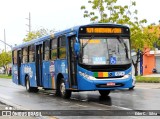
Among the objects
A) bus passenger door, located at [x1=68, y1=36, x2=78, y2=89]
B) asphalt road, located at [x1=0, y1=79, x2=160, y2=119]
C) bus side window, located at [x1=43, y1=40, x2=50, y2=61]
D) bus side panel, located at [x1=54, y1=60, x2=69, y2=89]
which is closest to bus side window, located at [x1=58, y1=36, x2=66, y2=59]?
bus side panel, located at [x1=54, y1=60, x2=69, y2=89]

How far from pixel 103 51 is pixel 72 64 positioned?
153 centimetres

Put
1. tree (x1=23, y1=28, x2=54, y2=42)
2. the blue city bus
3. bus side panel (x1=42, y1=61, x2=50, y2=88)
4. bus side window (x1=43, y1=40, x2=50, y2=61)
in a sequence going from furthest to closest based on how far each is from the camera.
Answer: tree (x1=23, y1=28, x2=54, y2=42) → bus side panel (x1=42, y1=61, x2=50, y2=88) → bus side window (x1=43, y1=40, x2=50, y2=61) → the blue city bus

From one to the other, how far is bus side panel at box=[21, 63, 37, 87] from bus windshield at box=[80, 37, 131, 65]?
24.3 ft

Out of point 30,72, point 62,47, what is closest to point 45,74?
point 30,72

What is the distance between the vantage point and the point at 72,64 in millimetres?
17531

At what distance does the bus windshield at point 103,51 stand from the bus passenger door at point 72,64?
25.8 inches

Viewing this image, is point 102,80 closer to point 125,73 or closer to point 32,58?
point 125,73

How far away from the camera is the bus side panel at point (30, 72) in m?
23.9

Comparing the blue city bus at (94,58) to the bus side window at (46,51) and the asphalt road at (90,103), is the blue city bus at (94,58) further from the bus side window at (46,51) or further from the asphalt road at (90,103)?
the bus side window at (46,51)

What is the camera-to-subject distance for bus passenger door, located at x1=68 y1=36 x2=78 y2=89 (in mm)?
17266

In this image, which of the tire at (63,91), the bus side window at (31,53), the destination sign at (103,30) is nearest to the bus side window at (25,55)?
the bus side window at (31,53)

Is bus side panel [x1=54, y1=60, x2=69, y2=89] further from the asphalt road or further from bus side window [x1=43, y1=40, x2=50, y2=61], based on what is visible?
bus side window [x1=43, y1=40, x2=50, y2=61]

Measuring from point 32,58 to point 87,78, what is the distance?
801cm

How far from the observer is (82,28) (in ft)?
55.9
